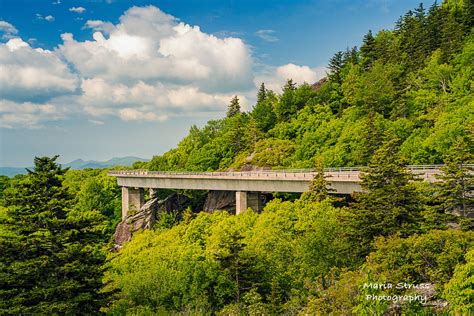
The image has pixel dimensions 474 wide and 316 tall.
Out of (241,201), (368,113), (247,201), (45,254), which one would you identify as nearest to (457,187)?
(45,254)

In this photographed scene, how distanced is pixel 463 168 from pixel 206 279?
800 inches

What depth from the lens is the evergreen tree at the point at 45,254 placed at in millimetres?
23375

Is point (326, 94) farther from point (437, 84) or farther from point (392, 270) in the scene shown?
point (392, 270)

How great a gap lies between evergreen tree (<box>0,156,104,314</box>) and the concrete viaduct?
2615 cm

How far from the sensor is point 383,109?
6581 cm

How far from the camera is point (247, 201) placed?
188ft

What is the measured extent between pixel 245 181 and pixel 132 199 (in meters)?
31.3

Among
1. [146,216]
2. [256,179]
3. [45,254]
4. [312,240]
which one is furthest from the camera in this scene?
[146,216]

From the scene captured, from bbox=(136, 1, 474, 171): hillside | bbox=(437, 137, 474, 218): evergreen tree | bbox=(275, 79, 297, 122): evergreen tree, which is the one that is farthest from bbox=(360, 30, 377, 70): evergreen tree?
bbox=(437, 137, 474, 218): evergreen tree

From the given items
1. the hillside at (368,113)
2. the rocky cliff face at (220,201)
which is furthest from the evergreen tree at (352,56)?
the rocky cliff face at (220,201)

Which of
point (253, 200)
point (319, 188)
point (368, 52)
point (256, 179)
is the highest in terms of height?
point (368, 52)

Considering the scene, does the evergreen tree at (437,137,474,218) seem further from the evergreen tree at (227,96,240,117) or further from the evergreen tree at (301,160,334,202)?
the evergreen tree at (227,96,240,117)

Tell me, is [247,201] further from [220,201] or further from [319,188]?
[319,188]

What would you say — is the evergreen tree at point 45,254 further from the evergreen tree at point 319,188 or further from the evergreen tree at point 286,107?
the evergreen tree at point 286,107
